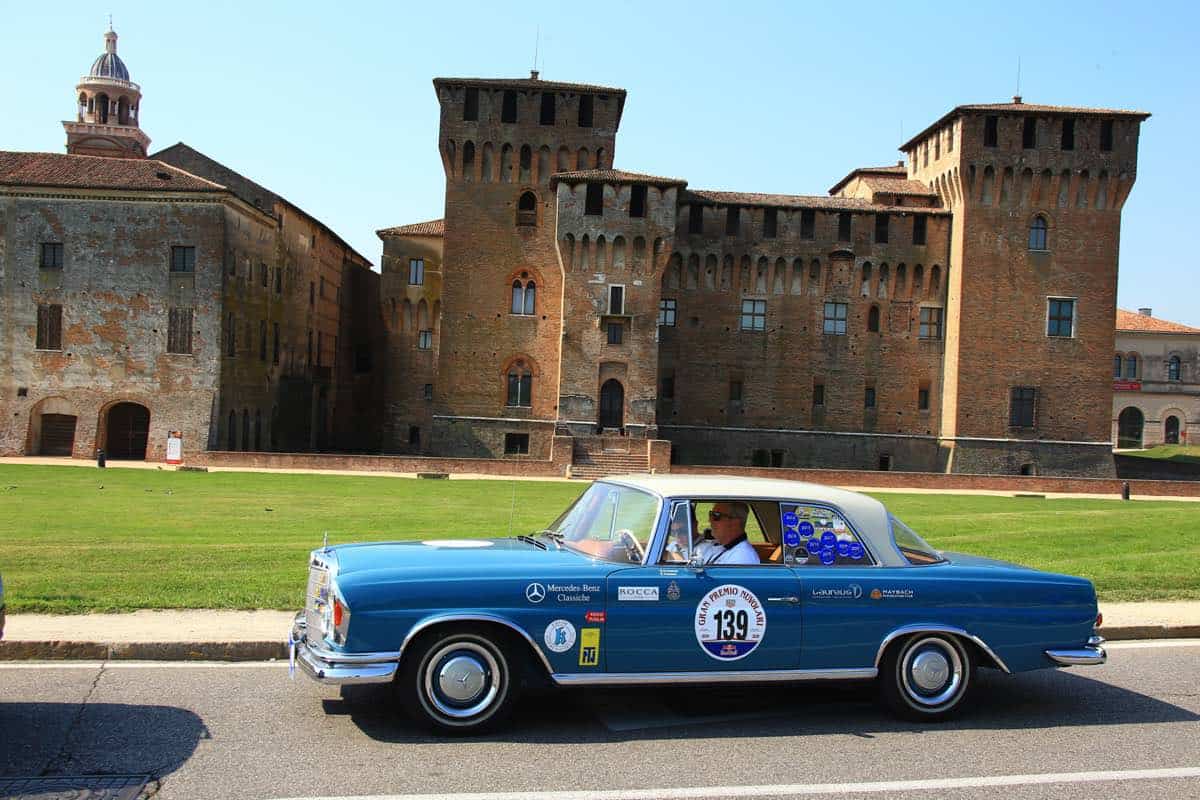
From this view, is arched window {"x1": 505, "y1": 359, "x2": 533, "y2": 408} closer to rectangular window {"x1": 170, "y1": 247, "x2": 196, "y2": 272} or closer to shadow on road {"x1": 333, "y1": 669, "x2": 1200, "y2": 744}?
rectangular window {"x1": 170, "y1": 247, "x2": 196, "y2": 272}

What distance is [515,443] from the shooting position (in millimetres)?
45750

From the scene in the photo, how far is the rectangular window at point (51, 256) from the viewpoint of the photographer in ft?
136

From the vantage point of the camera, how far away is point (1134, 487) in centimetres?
3834

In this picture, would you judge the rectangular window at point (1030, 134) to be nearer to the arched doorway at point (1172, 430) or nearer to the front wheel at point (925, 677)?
the arched doorway at point (1172, 430)

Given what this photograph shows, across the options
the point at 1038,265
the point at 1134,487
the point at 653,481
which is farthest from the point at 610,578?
the point at 1038,265

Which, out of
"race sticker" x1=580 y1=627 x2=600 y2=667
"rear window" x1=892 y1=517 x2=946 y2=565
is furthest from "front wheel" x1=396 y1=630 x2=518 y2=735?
"rear window" x1=892 y1=517 x2=946 y2=565

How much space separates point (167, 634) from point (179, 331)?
115ft

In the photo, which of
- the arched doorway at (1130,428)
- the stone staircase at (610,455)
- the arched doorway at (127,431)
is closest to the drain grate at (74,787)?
the stone staircase at (610,455)

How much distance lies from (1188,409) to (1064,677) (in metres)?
69.9

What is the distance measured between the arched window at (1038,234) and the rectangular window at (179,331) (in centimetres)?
3469

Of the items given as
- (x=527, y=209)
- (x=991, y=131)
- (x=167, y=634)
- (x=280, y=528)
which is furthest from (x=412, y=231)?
(x=167, y=634)

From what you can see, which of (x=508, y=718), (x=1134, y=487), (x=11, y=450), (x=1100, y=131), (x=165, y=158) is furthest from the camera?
(x=165, y=158)

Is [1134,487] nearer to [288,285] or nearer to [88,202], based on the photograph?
[288,285]

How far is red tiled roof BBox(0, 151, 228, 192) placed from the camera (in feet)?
134
